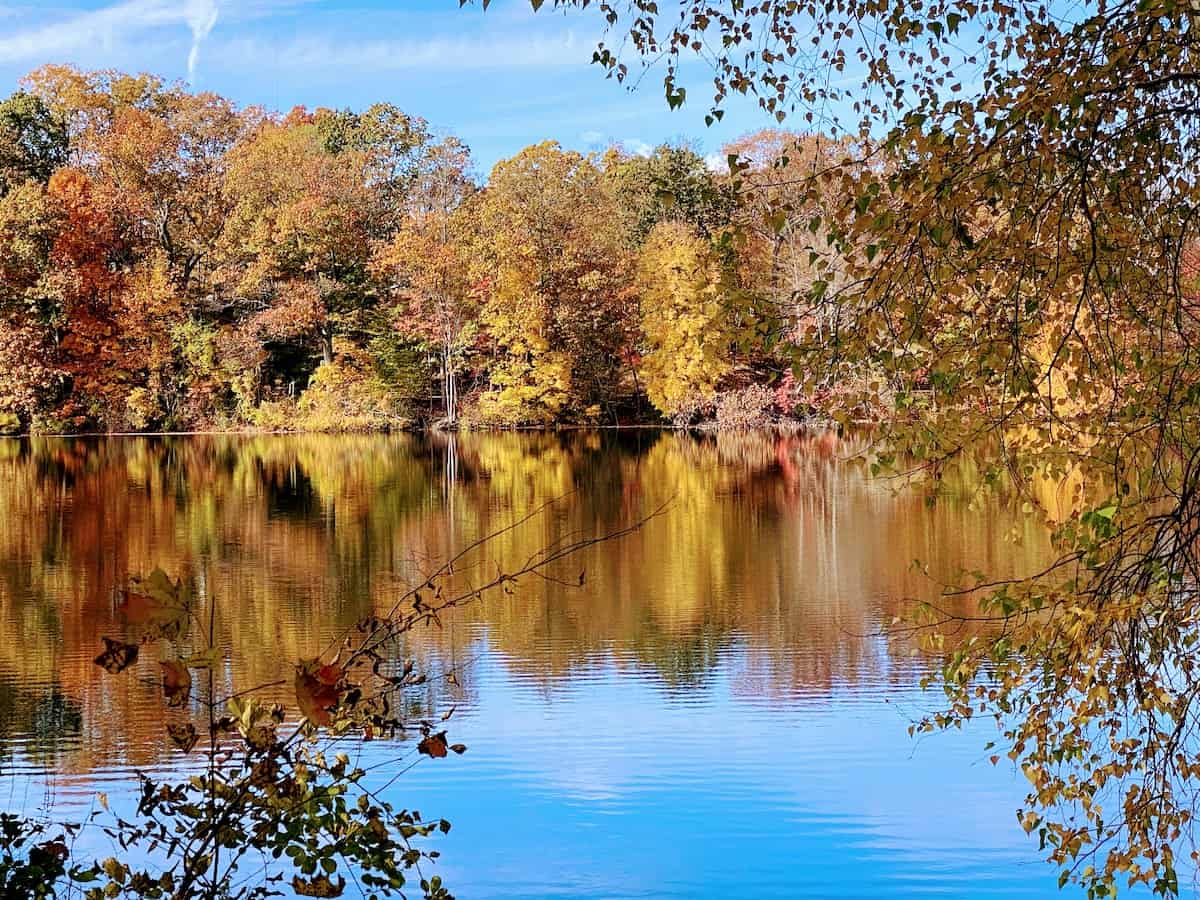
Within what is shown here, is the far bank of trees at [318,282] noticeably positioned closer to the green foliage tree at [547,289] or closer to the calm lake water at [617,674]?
the green foliage tree at [547,289]

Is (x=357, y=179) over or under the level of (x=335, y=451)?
over

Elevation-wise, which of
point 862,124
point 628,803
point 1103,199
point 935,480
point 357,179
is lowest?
point 628,803

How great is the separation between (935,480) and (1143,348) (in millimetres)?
985

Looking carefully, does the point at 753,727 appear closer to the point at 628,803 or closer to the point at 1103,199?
the point at 628,803

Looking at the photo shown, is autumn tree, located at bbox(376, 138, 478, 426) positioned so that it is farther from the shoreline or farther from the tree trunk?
the tree trunk

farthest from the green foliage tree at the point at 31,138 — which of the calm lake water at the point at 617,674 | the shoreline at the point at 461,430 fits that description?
the calm lake water at the point at 617,674

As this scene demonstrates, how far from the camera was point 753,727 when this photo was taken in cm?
779

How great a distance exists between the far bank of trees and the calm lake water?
52.6ft

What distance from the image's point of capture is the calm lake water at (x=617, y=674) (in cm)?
604

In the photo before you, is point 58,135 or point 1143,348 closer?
point 1143,348

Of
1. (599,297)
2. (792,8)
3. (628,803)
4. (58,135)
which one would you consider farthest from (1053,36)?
(58,135)

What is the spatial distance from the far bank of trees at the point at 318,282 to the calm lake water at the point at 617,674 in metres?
16.0

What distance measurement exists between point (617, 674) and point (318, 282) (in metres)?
29.0

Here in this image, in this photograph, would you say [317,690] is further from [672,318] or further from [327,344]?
[327,344]
